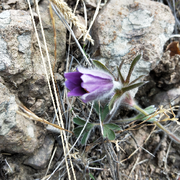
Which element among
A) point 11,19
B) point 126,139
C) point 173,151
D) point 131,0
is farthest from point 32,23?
point 173,151

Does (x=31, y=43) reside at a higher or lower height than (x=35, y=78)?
higher

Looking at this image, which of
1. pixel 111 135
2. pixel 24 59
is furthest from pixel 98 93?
pixel 24 59

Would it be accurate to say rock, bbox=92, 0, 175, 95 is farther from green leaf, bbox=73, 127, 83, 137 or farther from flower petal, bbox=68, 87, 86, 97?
green leaf, bbox=73, 127, 83, 137

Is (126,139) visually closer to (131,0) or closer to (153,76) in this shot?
(153,76)

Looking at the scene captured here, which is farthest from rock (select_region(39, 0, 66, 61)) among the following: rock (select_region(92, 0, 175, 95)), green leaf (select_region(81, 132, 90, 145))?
green leaf (select_region(81, 132, 90, 145))

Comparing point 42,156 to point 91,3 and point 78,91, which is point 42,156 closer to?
point 78,91

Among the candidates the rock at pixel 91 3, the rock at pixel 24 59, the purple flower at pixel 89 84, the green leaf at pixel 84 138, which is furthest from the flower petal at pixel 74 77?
the rock at pixel 91 3
